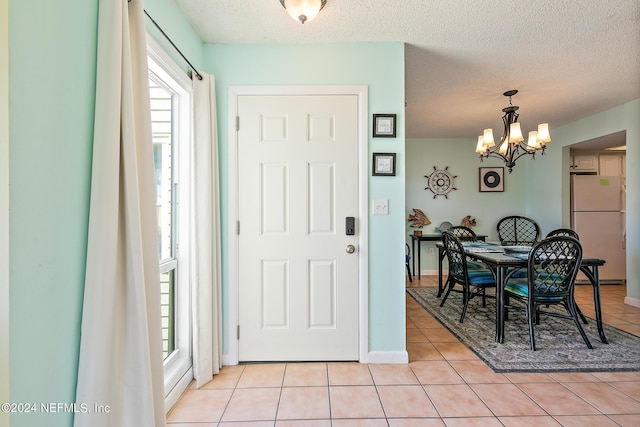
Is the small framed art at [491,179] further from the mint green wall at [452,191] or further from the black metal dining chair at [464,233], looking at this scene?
the black metal dining chair at [464,233]

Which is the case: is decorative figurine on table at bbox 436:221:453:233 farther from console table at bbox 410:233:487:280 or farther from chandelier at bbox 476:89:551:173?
chandelier at bbox 476:89:551:173

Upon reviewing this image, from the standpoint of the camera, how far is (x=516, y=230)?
5223 millimetres

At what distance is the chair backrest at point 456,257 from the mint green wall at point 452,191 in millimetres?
1919

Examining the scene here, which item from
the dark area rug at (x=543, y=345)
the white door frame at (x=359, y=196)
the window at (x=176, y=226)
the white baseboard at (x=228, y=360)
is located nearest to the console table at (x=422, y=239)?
the dark area rug at (x=543, y=345)

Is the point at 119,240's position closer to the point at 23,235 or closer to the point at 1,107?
the point at 23,235

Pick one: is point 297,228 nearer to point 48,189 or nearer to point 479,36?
point 48,189

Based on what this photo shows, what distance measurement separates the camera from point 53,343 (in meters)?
0.95

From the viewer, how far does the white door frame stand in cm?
220

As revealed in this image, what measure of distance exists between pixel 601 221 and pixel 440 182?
2.42 metres

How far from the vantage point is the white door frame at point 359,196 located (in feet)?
7.21

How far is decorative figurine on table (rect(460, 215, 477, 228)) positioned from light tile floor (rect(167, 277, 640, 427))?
A: 3.31 meters

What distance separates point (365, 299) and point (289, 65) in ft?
6.00

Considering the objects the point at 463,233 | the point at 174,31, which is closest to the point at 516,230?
the point at 463,233

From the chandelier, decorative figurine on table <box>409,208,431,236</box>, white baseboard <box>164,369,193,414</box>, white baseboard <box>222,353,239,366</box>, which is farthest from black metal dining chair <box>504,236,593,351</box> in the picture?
decorative figurine on table <box>409,208,431,236</box>
